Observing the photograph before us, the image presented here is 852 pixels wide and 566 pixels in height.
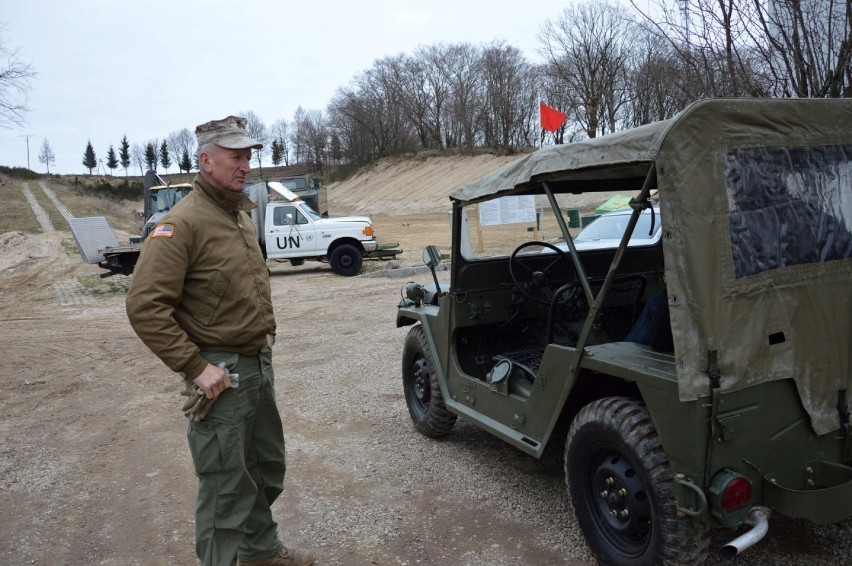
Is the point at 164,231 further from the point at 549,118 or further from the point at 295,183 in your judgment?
the point at 295,183

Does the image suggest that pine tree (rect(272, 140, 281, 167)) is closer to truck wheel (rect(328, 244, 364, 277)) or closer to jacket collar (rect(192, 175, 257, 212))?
truck wheel (rect(328, 244, 364, 277))

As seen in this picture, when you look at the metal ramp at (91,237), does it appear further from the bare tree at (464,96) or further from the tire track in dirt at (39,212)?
the bare tree at (464,96)

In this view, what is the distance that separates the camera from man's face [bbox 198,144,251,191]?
2688mm

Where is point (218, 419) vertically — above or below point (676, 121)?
below

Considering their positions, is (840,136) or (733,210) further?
(840,136)

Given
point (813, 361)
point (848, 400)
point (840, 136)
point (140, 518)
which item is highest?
point (840, 136)

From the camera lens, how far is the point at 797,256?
267 centimetres

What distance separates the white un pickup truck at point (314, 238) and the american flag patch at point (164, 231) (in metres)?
13.4

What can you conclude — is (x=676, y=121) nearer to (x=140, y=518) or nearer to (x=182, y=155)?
(x=140, y=518)

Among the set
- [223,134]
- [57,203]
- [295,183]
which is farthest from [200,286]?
[57,203]

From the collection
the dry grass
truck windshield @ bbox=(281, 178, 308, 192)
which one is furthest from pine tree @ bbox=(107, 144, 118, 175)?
truck windshield @ bbox=(281, 178, 308, 192)

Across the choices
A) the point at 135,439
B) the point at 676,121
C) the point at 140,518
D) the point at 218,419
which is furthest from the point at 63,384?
the point at 676,121

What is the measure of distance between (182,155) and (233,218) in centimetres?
9247

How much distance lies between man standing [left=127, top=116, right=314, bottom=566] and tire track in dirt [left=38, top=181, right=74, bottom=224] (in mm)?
28837
